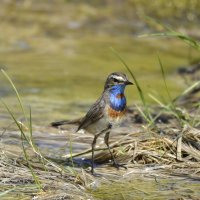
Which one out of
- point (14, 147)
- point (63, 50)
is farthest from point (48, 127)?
point (63, 50)

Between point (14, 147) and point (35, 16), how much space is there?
1145 cm

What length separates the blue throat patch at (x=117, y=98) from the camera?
734 cm

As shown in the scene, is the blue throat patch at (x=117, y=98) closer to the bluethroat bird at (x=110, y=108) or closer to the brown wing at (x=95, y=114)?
the bluethroat bird at (x=110, y=108)

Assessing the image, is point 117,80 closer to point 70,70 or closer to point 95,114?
point 95,114

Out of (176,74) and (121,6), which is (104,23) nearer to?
(121,6)

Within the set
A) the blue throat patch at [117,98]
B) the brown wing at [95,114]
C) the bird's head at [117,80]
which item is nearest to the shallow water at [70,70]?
the brown wing at [95,114]

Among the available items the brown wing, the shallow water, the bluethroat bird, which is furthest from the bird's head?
the shallow water

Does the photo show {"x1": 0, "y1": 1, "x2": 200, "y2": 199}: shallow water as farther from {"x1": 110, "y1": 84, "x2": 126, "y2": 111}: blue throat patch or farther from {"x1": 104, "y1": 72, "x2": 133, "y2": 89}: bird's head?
{"x1": 104, "y1": 72, "x2": 133, "y2": 89}: bird's head

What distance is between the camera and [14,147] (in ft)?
26.2

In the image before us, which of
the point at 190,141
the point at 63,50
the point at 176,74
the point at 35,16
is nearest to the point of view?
the point at 190,141

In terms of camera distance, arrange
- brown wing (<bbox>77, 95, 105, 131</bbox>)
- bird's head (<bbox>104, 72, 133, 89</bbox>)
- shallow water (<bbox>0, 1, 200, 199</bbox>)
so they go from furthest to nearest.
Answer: brown wing (<bbox>77, 95, 105, 131</bbox>)
bird's head (<bbox>104, 72, 133, 89</bbox>)
shallow water (<bbox>0, 1, 200, 199</bbox>)

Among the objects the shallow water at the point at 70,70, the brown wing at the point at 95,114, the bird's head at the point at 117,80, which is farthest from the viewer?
the brown wing at the point at 95,114

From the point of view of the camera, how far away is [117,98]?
7402mm

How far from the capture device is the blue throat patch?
734 cm
